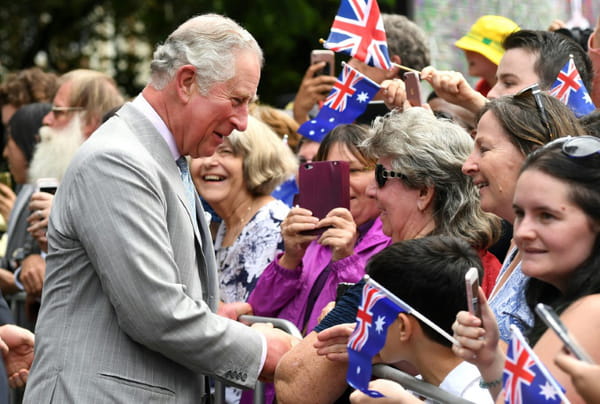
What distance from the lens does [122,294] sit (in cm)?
370

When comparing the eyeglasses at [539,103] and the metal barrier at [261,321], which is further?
the metal barrier at [261,321]

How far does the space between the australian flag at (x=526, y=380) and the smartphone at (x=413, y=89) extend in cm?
245

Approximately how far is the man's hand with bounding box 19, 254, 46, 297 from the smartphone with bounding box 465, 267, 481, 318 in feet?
14.1

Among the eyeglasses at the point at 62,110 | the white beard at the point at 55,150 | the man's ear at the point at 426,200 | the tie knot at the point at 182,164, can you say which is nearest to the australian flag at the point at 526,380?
the man's ear at the point at 426,200

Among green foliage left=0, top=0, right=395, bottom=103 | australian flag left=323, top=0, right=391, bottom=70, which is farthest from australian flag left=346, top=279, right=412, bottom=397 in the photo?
green foliage left=0, top=0, right=395, bottom=103

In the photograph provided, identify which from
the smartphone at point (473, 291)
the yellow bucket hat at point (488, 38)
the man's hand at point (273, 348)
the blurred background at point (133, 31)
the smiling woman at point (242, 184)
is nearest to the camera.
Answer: the smartphone at point (473, 291)

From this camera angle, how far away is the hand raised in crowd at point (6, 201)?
7.98 m

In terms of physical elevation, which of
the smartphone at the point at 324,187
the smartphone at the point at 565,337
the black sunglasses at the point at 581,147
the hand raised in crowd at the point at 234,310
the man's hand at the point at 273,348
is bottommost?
the hand raised in crowd at the point at 234,310

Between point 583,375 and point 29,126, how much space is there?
20.1ft

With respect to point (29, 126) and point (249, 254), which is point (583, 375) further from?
point (29, 126)

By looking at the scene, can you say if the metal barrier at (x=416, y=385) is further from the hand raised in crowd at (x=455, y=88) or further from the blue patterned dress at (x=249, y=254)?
the blue patterned dress at (x=249, y=254)

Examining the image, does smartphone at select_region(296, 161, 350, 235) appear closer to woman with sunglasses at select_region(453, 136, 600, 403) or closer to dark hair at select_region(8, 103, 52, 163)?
woman with sunglasses at select_region(453, 136, 600, 403)

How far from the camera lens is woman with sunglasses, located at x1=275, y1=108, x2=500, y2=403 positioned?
4.39 metres

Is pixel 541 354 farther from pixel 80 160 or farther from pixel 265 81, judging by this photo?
pixel 265 81
